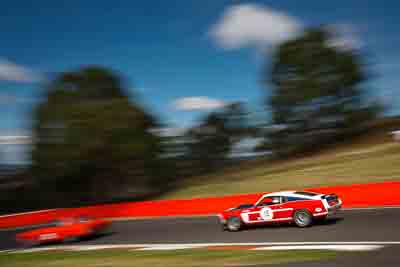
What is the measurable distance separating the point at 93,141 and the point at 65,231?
64.8ft

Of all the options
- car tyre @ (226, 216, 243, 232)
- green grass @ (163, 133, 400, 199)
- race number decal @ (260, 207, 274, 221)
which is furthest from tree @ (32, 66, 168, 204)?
race number decal @ (260, 207, 274, 221)

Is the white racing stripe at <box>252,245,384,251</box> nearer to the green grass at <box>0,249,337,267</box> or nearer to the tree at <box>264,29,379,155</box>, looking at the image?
the green grass at <box>0,249,337,267</box>

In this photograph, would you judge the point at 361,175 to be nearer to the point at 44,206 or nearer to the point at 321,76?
the point at 321,76

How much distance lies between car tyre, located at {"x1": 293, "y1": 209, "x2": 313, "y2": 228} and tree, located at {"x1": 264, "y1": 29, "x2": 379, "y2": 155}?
3385cm

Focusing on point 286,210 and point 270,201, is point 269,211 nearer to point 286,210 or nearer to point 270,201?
point 270,201

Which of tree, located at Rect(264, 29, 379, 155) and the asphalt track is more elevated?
tree, located at Rect(264, 29, 379, 155)

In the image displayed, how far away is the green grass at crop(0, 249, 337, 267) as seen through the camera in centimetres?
931

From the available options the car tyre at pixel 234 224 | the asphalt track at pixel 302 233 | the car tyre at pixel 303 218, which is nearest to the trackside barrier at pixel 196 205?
the asphalt track at pixel 302 233

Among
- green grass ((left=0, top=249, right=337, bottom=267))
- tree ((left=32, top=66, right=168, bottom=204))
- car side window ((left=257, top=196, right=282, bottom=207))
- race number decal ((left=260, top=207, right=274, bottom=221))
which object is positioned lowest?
green grass ((left=0, top=249, right=337, bottom=267))

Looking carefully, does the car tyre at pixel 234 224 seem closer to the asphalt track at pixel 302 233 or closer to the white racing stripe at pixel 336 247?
the asphalt track at pixel 302 233

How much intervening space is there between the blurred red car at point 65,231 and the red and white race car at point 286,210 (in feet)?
16.1

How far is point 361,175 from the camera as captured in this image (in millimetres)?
28234

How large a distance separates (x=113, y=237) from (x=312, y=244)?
911cm

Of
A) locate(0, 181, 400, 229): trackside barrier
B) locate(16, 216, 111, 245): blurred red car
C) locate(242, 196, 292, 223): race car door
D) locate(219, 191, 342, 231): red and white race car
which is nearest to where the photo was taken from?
locate(219, 191, 342, 231): red and white race car
